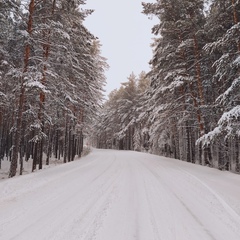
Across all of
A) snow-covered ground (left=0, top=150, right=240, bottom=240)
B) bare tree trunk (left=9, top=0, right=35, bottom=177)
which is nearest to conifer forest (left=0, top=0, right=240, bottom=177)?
bare tree trunk (left=9, top=0, right=35, bottom=177)

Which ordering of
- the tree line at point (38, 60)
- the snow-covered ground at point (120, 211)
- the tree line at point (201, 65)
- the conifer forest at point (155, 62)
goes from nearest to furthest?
1. the snow-covered ground at point (120, 211)
2. the tree line at point (201, 65)
3. the conifer forest at point (155, 62)
4. the tree line at point (38, 60)

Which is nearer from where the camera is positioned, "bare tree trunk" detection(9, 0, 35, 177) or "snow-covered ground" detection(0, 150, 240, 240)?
"snow-covered ground" detection(0, 150, 240, 240)

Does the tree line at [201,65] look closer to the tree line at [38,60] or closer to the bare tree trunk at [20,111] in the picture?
the tree line at [38,60]

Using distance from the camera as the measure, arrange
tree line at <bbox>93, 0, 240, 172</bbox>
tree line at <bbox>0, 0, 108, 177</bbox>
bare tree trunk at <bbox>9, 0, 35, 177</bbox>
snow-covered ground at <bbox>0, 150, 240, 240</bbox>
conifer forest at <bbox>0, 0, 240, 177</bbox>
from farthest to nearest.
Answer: tree line at <bbox>0, 0, 108, 177</bbox>
bare tree trunk at <bbox>9, 0, 35, 177</bbox>
conifer forest at <bbox>0, 0, 240, 177</bbox>
tree line at <bbox>93, 0, 240, 172</bbox>
snow-covered ground at <bbox>0, 150, 240, 240</bbox>

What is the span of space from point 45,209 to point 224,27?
13.6 m

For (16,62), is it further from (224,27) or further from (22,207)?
(224,27)

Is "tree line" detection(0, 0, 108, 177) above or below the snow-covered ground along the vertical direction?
→ above

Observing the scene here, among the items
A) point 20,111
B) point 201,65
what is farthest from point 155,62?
point 20,111

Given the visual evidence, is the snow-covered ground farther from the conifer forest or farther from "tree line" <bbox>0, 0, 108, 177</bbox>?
"tree line" <bbox>0, 0, 108, 177</bbox>

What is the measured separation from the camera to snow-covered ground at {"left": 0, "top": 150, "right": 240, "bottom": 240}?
382 cm

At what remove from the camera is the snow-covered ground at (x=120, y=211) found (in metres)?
3.82

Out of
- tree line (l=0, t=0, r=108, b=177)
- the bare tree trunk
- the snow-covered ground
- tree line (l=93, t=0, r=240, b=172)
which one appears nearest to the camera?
the snow-covered ground

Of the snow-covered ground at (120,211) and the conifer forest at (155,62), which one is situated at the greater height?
the conifer forest at (155,62)

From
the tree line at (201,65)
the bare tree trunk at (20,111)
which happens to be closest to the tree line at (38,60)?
the bare tree trunk at (20,111)
